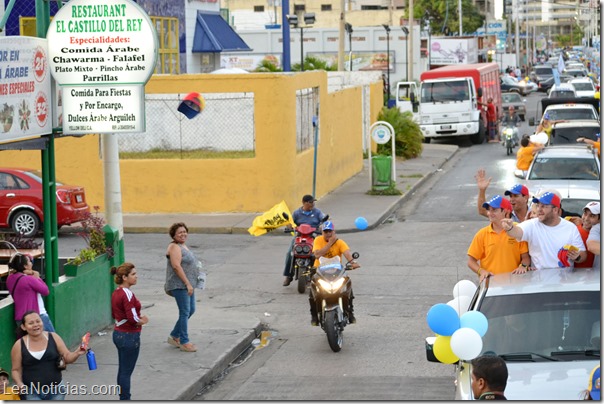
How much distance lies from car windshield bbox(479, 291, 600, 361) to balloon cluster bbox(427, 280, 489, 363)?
11.6 inches

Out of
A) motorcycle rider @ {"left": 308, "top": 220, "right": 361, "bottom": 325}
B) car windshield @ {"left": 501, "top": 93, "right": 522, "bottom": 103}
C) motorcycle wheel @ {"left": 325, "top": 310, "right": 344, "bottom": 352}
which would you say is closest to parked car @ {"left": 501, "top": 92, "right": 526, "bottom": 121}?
car windshield @ {"left": 501, "top": 93, "right": 522, "bottom": 103}

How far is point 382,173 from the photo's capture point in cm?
2902

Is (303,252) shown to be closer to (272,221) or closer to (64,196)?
(272,221)

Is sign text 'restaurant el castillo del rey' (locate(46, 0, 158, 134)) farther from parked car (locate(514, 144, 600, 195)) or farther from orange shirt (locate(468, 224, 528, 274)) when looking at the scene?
parked car (locate(514, 144, 600, 195))

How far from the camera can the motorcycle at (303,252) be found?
16.4m

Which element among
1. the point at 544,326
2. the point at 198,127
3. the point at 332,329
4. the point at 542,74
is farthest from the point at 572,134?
the point at 542,74

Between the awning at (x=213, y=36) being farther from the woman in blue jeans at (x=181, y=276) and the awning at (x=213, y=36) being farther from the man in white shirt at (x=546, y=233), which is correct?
the man in white shirt at (x=546, y=233)

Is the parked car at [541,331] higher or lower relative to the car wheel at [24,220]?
higher

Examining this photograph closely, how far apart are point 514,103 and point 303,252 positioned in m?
43.1

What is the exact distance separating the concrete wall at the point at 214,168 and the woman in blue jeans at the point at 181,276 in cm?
1250

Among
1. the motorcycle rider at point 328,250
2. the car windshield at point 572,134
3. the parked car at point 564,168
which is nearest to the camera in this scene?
the motorcycle rider at point 328,250

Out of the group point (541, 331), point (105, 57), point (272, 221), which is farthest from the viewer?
point (272, 221)

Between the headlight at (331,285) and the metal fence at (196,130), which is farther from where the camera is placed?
the metal fence at (196,130)

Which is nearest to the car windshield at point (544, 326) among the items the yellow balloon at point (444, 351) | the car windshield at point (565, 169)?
the yellow balloon at point (444, 351)
